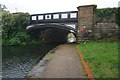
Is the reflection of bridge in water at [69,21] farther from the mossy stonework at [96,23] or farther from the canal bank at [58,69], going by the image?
the canal bank at [58,69]

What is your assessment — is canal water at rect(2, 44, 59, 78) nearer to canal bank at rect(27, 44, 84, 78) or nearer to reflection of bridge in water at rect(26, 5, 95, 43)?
canal bank at rect(27, 44, 84, 78)

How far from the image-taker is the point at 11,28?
2012 cm

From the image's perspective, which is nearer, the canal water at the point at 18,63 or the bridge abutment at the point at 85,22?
the canal water at the point at 18,63

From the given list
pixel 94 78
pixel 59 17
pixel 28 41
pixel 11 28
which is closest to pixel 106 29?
pixel 59 17

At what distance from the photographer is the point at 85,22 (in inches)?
567

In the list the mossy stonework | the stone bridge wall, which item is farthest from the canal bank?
the stone bridge wall

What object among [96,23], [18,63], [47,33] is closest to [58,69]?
[18,63]

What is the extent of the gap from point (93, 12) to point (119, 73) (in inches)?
463

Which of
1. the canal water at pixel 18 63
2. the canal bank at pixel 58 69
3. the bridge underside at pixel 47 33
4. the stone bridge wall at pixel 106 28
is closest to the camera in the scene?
the canal bank at pixel 58 69

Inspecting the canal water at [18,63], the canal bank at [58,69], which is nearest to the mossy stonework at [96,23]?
the canal water at [18,63]

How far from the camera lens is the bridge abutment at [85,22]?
13977 mm

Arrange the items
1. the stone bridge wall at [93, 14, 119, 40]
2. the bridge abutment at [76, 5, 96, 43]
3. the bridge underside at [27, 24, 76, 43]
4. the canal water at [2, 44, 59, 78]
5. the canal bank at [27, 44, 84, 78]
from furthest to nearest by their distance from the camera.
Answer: the bridge underside at [27, 24, 76, 43] < the bridge abutment at [76, 5, 96, 43] < the stone bridge wall at [93, 14, 119, 40] < the canal water at [2, 44, 59, 78] < the canal bank at [27, 44, 84, 78]

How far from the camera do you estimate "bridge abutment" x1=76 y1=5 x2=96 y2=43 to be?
14.0 meters

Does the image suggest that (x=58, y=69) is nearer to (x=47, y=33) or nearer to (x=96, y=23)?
(x=96, y=23)
